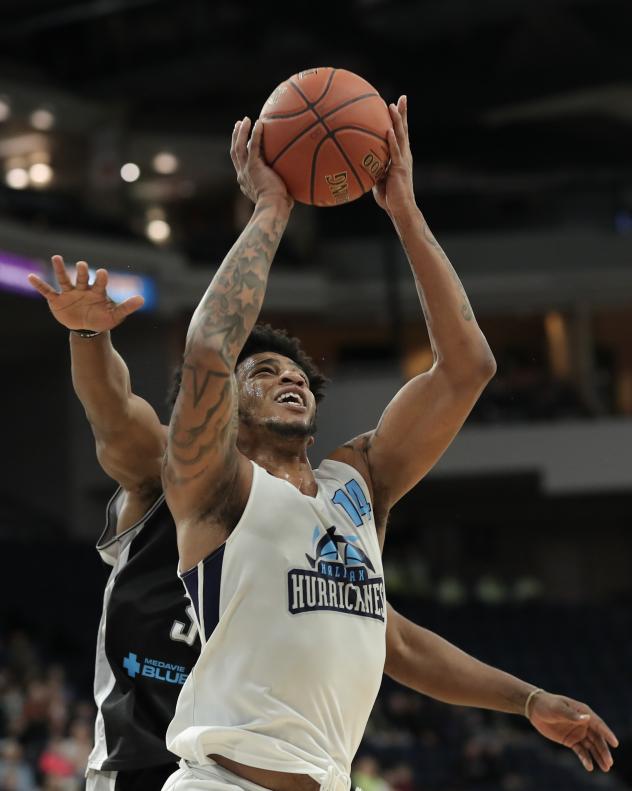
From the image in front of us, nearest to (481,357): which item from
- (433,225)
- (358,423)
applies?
(358,423)

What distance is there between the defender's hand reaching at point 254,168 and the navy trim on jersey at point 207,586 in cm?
92

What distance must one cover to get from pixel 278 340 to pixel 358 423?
52.7 ft

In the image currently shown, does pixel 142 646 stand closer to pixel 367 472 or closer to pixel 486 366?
pixel 367 472

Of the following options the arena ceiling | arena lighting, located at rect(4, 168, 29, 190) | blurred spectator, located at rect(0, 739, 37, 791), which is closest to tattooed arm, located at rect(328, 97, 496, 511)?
blurred spectator, located at rect(0, 739, 37, 791)

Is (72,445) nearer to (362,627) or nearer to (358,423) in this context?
(358,423)

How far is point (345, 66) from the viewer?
23.4 m

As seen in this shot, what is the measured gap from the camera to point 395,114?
3.31m

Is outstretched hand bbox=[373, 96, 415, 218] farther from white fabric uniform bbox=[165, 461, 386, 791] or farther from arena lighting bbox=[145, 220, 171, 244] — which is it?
arena lighting bbox=[145, 220, 171, 244]

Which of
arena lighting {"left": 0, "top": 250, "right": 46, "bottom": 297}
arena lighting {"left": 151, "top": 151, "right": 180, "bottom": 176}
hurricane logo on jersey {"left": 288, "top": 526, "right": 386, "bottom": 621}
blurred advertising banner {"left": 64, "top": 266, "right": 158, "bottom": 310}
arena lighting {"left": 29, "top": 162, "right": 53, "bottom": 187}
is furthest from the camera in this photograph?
arena lighting {"left": 151, "top": 151, "right": 180, "bottom": 176}

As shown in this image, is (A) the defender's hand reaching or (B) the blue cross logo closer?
(A) the defender's hand reaching

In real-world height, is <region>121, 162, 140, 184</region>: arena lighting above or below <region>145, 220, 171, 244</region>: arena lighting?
above

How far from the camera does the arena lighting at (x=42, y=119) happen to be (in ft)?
72.3

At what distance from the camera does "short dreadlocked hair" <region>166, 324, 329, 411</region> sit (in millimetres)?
3535

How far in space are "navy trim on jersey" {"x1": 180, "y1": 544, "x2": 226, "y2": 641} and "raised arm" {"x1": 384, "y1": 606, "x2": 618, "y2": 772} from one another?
0.92 m
